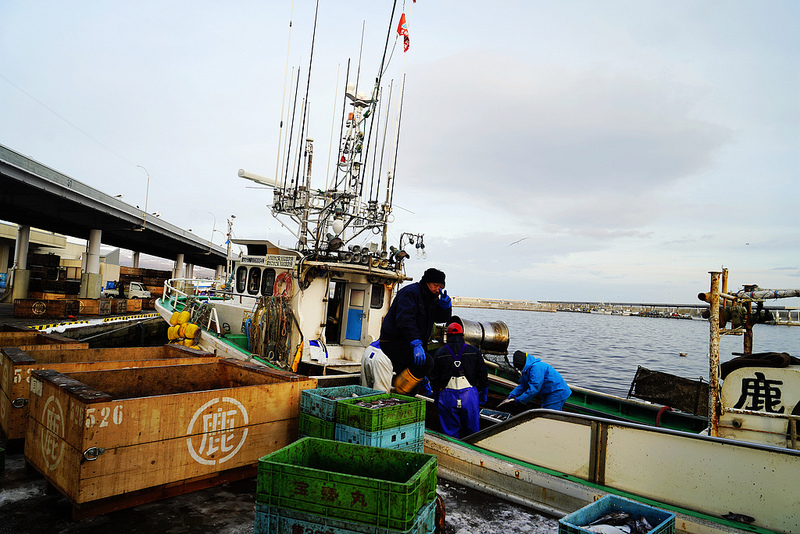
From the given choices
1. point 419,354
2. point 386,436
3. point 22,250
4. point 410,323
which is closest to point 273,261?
point 410,323

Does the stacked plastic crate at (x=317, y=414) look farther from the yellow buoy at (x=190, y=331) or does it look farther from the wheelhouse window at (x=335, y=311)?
the yellow buoy at (x=190, y=331)

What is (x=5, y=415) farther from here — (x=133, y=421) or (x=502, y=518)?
(x=502, y=518)

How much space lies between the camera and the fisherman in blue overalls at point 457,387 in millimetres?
5902

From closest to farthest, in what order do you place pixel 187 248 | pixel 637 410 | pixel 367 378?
pixel 367 378, pixel 637 410, pixel 187 248

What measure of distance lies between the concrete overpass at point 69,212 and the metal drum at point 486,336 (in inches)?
816

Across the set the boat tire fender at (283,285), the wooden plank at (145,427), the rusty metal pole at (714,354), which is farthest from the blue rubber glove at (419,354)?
the boat tire fender at (283,285)

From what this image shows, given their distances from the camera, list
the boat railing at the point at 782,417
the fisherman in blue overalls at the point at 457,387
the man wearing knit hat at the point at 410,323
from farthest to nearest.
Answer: the man wearing knit hat at the point at 410,323 → the fisherman in blue overalls at the point at 457,387 → the boat railing at the point at 782,417

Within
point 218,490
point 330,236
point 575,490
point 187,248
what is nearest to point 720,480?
point 575,490

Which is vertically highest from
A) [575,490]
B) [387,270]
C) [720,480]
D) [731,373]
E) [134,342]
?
[387,270]

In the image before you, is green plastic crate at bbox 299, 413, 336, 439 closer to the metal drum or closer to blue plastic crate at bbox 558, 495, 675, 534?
blue plastic crate at bbox 558, 495, 675, 534

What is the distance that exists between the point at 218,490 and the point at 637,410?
288 inches

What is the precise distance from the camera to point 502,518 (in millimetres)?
4051

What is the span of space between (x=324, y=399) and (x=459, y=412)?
231 centimetres

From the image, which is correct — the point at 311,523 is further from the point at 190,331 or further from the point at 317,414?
the point at 190,331
